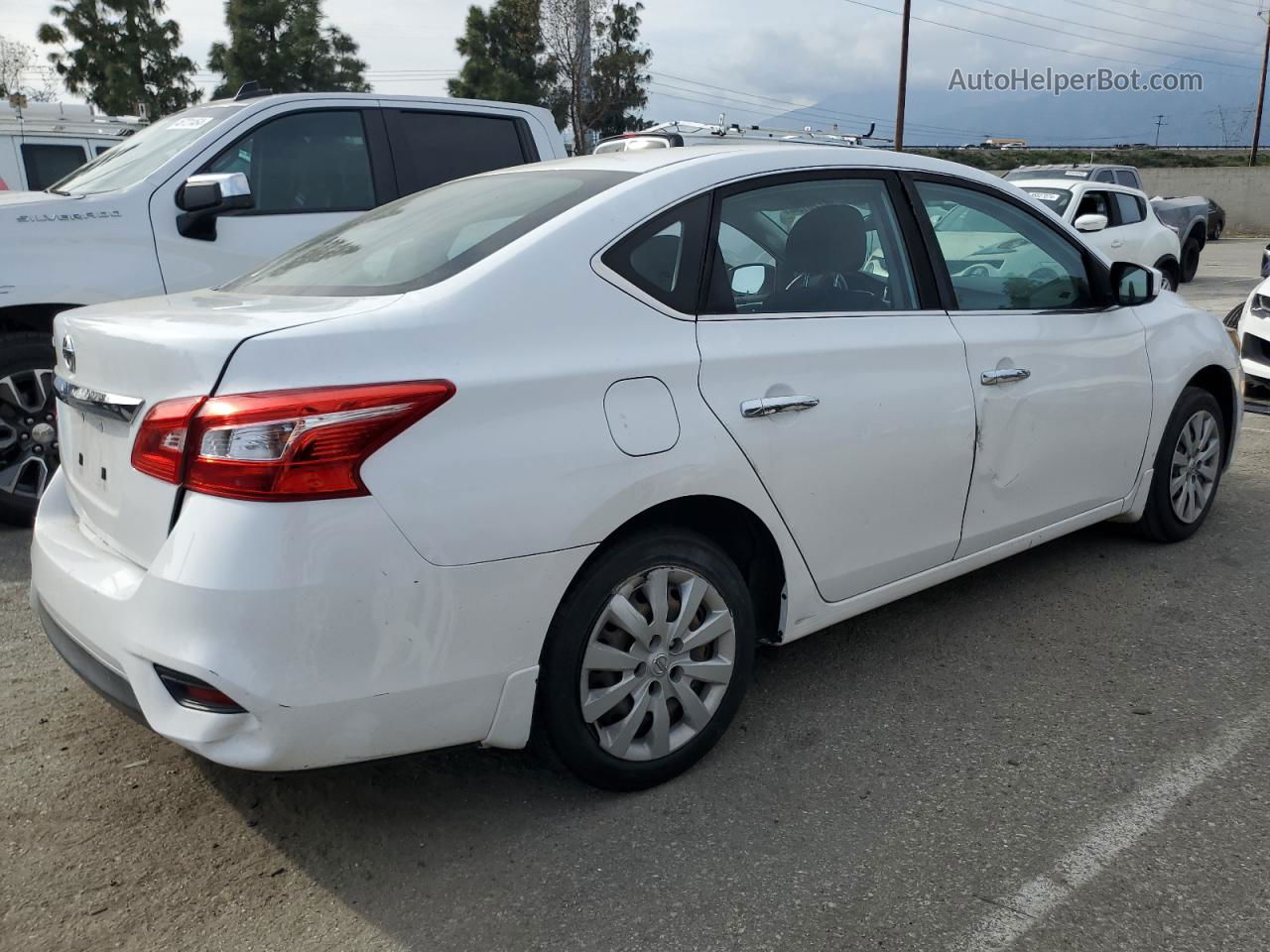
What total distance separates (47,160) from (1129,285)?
33.9ft

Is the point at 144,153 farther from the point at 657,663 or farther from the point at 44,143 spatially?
the point at 44,143

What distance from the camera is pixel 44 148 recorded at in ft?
35.1

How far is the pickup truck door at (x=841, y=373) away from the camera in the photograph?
287 cm

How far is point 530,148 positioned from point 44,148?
22.2 feet

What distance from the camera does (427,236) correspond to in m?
2.98

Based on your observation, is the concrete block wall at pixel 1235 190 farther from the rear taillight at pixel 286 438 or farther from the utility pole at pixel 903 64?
the rear taillight at pixel 286 438

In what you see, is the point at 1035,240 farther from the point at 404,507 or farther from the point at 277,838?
the point at 277,838

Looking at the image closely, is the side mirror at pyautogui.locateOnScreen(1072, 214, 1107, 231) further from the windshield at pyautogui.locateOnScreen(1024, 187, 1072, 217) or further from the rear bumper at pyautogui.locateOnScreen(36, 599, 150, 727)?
the rear bumper at pyautogui.locateOnScreen(36, 599, 150, 727)

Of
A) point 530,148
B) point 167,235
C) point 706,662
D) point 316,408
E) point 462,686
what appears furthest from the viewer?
point 530,148

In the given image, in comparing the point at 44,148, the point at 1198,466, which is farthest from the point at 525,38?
the point at 1198,466

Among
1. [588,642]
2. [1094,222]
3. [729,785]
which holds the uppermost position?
[1094,222]

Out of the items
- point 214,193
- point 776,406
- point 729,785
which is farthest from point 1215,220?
point 729,785

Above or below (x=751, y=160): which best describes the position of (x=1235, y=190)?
below

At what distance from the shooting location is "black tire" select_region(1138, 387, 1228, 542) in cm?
443
